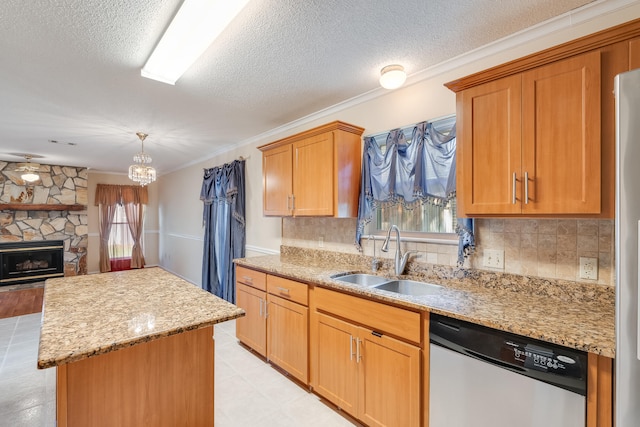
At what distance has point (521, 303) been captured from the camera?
1.55m

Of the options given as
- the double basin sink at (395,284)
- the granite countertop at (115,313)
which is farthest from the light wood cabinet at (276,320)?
the granite countertop at (115,313)

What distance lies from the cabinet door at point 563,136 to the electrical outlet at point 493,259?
0.44 m

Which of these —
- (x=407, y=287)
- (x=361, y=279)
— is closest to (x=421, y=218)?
(x=407, y=287)

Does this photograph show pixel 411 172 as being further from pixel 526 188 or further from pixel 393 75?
pixel 526 188

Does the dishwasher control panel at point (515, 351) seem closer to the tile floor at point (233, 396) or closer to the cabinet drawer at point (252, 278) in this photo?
the tile floor at point (233, 396)

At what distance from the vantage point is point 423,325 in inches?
61.5

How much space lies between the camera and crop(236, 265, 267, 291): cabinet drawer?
2.72 m

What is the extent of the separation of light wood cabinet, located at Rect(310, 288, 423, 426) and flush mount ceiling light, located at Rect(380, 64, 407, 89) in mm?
1507

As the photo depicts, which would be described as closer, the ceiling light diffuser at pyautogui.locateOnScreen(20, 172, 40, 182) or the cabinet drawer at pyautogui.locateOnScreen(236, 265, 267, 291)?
the cabinet drawer at pyautogui.locateOnScreen(236, 265, 267, 291)

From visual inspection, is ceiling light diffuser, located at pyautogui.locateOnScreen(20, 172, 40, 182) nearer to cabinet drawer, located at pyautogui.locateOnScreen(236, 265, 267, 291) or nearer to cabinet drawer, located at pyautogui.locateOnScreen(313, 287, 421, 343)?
cabinet drawer, located at pyautogui.locateOnScreen(236, 265, 267, 291)

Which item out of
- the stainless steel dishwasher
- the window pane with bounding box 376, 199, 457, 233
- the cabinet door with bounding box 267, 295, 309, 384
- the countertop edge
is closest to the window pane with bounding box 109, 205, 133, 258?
the cabinet door with bounding box 267, 295, 309, 384

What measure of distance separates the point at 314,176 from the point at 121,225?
658 cm

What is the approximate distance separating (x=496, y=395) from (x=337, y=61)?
209 centimetres

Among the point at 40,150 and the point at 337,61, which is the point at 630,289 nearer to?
the point at 337,61
